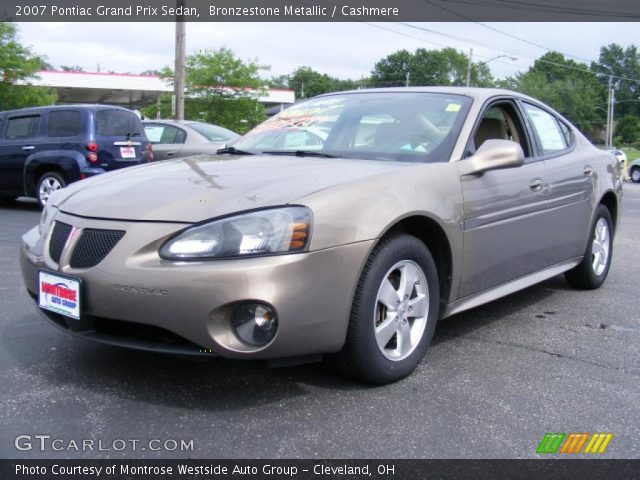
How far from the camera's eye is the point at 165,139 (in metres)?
11.6

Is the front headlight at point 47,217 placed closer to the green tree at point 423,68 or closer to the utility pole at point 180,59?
the utility pole at point 180,59

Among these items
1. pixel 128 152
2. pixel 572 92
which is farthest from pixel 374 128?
pixel 572 92

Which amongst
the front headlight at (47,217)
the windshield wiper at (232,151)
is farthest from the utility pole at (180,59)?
the front headlight at (47,217)

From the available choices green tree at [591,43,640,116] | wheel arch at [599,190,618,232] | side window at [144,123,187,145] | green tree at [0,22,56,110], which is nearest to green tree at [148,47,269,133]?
green tree at [0,22,56,110]

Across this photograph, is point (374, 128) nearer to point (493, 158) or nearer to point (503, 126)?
point (493, 158)

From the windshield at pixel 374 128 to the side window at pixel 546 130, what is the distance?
A: 82 cm

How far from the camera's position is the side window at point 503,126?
4.03 metres

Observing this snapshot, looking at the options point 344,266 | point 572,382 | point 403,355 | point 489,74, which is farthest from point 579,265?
point 489,74

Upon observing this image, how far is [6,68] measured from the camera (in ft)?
70.9

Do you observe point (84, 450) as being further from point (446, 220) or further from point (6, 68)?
point (6, 68)

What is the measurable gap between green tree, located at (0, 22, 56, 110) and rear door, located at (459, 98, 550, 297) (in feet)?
68.8

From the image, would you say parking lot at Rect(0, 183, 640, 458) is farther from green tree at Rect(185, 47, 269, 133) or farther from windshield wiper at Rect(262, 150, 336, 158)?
green tree at Rect(185, 47, 269, 133)

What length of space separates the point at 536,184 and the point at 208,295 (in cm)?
239

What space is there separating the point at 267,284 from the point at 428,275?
3.27 ft
